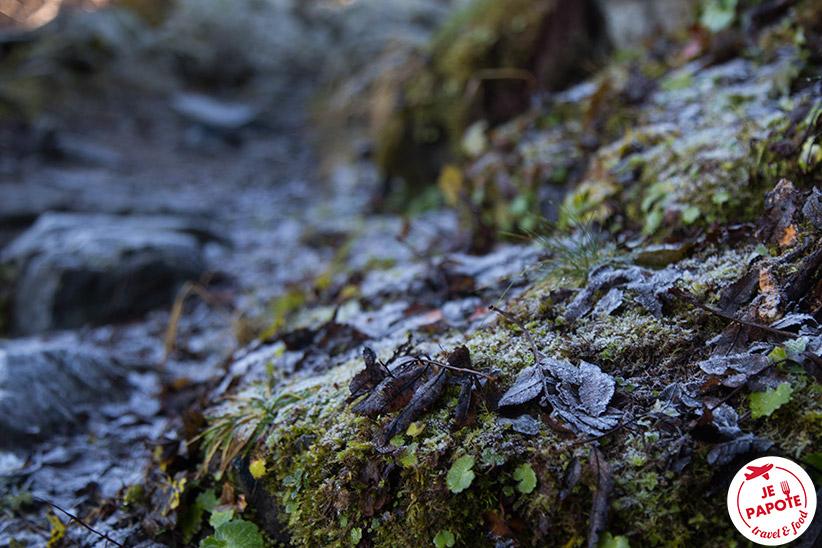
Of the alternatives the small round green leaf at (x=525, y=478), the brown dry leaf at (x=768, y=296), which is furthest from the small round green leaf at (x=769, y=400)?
the small round green leaf at (x=525, y=478)

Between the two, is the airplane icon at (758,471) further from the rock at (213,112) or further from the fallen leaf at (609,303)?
the rock at (213,112)

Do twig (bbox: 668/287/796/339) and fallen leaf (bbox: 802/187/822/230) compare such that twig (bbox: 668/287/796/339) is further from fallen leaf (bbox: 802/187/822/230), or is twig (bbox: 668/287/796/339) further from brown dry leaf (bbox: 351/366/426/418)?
brown dry leaf (bbox: 351/366/426/418)

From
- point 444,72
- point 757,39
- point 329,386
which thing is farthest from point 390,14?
A: point 329,386

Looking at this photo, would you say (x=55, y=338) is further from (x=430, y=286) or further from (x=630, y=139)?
(x=630, y=139)

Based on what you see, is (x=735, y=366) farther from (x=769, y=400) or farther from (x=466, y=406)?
Result: (x=466, y=406)

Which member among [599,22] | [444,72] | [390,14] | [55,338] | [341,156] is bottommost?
[55,338]
